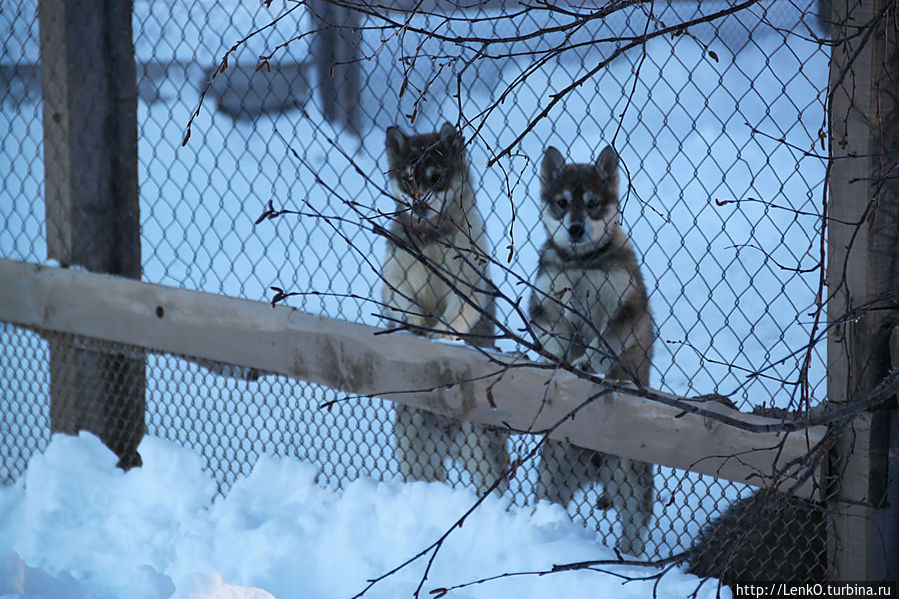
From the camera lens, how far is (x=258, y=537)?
143 inches

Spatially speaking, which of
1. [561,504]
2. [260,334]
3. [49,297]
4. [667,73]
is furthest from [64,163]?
[667,73]

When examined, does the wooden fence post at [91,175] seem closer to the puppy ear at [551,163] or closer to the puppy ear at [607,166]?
the puppy ear at [551,163]

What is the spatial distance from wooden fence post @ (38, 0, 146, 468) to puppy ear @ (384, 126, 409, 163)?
4.42ft

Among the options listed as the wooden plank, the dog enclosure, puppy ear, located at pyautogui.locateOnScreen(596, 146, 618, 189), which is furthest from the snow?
puppy ear, located at pyautogui.locateOnScreen(596, 146, 618, 189)

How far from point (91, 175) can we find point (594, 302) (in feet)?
8.32

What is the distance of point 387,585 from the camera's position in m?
3.27

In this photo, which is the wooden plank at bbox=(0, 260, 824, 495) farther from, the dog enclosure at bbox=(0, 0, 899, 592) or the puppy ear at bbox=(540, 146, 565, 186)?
the puppy ear at bbox=(540, 146, 565, 186)

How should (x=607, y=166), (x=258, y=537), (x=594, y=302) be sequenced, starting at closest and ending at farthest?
(x=258, y=537)
(x=594, y=302)
(x=607, y=166)

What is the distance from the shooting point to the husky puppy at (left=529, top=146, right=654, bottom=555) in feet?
12.9

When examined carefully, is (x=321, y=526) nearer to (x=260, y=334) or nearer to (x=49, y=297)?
(x=260, y=334)

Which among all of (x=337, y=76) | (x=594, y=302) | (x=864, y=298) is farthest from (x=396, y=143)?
(x=337, y=76)

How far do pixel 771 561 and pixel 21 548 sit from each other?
3123 millimetres

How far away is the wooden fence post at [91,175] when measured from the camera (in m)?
4.22

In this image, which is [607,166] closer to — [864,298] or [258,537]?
[864,298]
